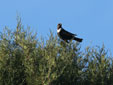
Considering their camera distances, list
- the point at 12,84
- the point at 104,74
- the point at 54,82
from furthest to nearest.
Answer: the point at 104,74 < the point at 12,84 < the point at 54,82

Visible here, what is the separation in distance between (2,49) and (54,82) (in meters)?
3.80

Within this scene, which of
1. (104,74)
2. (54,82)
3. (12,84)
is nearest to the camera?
(54,82)

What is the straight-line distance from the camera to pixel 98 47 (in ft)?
48.5

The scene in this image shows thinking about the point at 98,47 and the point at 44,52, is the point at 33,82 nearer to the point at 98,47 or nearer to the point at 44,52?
the point at 44,52

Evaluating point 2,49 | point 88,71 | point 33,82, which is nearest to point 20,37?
point 2,49

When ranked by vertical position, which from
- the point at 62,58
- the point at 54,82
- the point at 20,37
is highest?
the point at 20,37

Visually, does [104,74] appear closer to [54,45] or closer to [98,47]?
[98,47]

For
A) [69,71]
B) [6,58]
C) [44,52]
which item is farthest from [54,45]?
[6,58]

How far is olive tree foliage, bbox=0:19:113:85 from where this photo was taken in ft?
40.1

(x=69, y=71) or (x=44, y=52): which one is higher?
(x=44, y=52)

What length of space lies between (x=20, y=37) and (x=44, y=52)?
2.13m

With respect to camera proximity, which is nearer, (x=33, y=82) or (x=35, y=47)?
(x=33, y=82)

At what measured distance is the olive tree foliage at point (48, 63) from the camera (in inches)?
481

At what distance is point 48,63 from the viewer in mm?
12094
